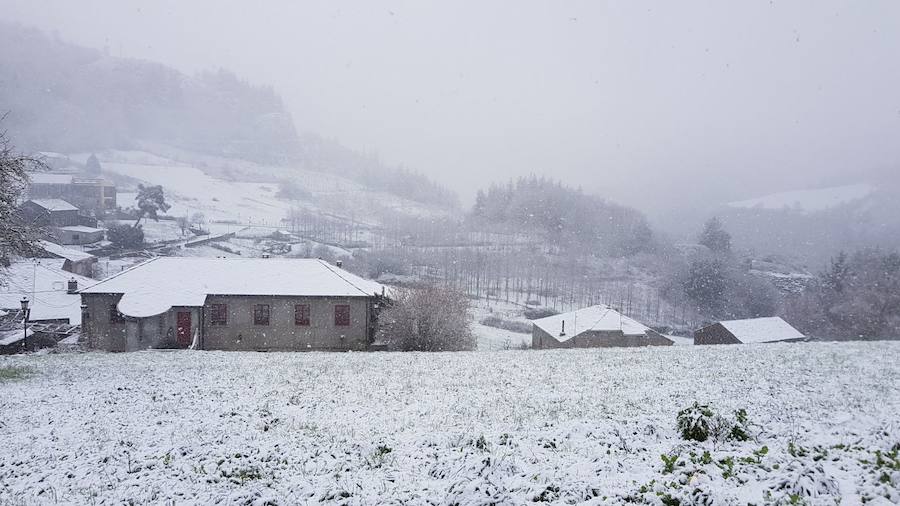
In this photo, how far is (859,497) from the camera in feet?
20.0

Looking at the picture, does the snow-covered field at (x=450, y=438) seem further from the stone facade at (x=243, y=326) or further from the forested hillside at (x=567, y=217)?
the forested hillside at (x=567, y=217)

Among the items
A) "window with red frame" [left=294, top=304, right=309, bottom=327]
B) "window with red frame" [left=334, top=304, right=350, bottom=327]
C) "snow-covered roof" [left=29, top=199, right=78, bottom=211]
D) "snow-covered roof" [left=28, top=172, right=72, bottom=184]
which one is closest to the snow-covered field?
"window with red frame" [left=294, top=304, right=309, bottom=327]

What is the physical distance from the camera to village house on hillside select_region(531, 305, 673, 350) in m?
44.4

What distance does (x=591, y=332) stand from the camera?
45.0 metres

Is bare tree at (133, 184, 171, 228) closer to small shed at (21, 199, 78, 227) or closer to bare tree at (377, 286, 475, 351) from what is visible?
small shed at (21, 199, 78, 227)

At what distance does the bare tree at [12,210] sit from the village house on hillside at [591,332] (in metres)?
38.3

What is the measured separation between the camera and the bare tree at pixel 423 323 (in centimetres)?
3303

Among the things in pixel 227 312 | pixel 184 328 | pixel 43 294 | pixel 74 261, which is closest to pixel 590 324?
pixel 227 312

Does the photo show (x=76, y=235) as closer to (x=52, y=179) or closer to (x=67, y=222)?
(x=67, y=222)

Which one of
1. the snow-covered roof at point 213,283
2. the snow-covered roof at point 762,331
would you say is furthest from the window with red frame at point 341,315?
the snow-covered roof at point 762,331

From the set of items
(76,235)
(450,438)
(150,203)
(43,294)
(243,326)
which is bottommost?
(243,326)

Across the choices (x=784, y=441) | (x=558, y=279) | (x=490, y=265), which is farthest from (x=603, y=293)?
(x=784, y=441)

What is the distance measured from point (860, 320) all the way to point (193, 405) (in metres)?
80.5

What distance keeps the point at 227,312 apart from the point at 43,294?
989 inches
